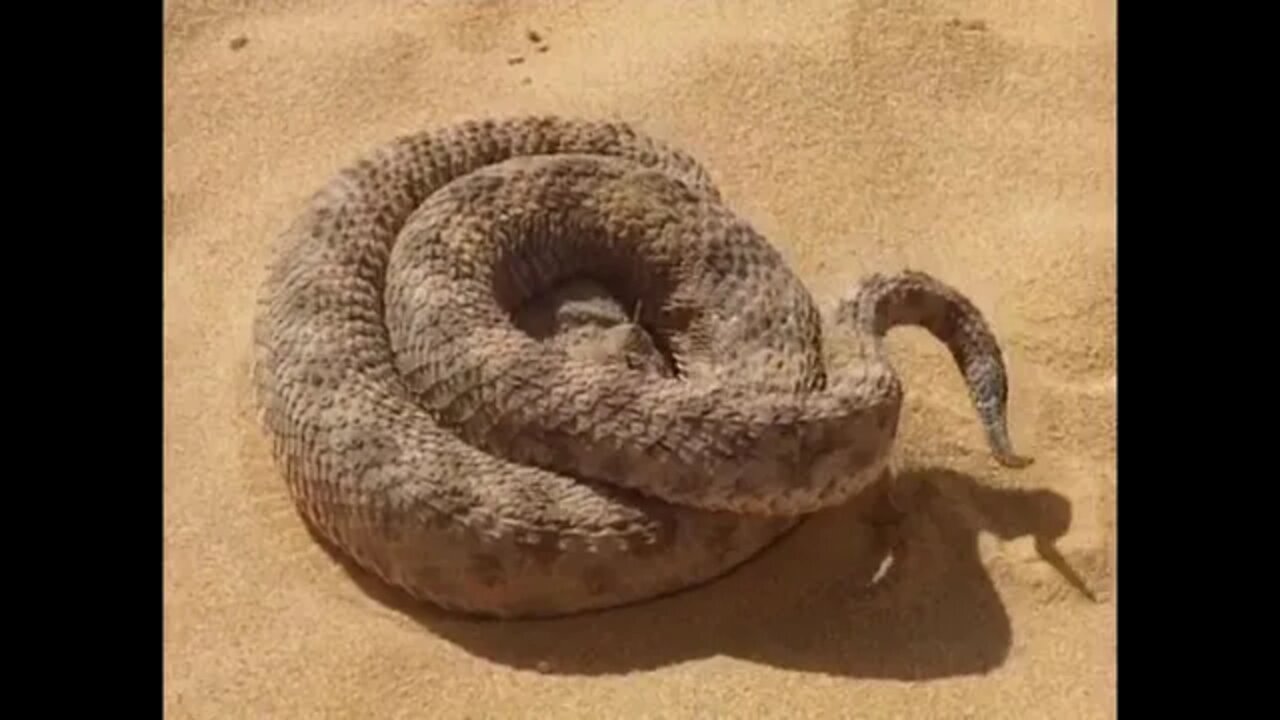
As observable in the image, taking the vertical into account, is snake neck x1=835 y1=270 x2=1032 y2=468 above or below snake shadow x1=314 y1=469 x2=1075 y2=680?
above

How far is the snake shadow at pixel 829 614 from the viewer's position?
484 cm

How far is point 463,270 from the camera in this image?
542cm

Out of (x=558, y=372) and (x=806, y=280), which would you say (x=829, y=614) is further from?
(x=806, y=280)

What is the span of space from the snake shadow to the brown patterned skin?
0.19ft

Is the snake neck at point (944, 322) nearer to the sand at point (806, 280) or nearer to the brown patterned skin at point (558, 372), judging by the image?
the brown patterned skin at point (558, 372)

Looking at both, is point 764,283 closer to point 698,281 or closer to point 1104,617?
point 698,281

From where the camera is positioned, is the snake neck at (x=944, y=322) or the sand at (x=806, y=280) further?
the snake neck at (x=944, y=322)

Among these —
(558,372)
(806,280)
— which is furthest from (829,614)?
(806,280)

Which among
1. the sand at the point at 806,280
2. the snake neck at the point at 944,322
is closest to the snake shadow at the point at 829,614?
the sand at the point at 806,280

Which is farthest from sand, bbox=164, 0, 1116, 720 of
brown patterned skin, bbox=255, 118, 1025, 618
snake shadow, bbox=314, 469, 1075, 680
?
brown patterned skin, bbox=255, 118, 1025, 618

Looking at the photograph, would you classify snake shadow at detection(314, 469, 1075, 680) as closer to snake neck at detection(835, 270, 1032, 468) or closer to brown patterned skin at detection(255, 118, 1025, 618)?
brown patterned skin at detection(255, 118, 1025, 618)

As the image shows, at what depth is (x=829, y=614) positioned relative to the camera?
4.99 meters

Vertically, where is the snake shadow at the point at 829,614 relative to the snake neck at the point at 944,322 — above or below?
below

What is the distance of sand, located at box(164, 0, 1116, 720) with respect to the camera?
483 centimetres
